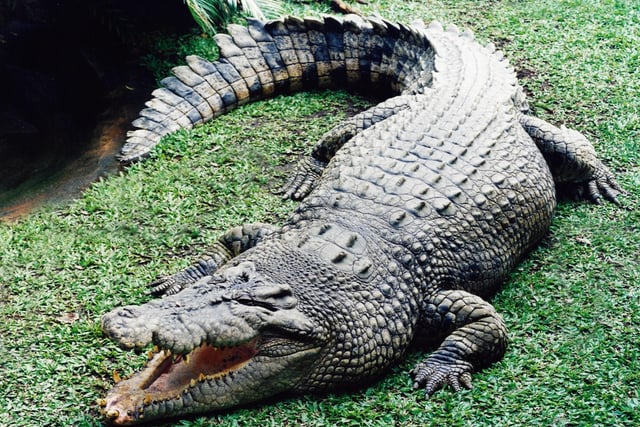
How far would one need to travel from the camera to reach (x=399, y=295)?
3.65 metres

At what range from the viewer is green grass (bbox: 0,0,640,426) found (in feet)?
11.3

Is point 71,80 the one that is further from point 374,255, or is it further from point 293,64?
point 374,255

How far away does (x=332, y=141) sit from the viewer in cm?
527

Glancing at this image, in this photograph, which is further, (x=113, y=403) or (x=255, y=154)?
(x=255, y=154)

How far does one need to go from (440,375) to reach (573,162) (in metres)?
2.02

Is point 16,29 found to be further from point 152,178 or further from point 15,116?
point 152,178

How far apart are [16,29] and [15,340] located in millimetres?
4193

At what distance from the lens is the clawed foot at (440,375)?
3535 millimetres

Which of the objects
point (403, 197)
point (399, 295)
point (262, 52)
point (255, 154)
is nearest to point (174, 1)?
point (262, 52)

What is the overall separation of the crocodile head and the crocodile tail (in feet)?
8.84

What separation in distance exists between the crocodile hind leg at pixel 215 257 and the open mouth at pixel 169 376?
2.74ft

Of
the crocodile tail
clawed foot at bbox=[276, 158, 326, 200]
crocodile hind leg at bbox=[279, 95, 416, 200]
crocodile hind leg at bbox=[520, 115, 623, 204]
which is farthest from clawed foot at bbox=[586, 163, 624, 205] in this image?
clawed foot at bbox=[276, 158, 326, 200]

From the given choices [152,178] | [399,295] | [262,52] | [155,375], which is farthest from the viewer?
[262,52]

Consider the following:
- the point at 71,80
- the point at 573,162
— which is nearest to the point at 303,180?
the point at 573,162
